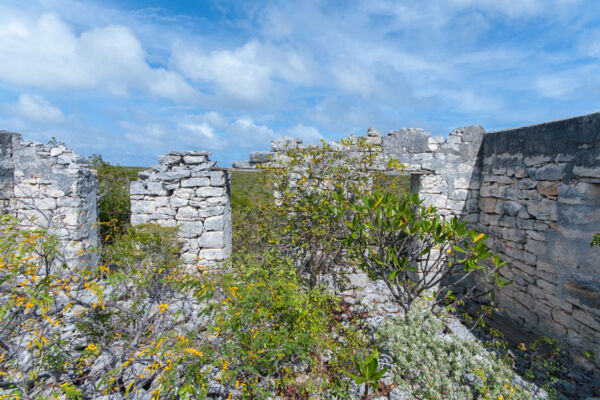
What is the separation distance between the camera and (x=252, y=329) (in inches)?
121

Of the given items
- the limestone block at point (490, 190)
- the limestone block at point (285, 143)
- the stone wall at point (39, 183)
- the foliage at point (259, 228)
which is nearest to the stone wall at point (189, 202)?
the foliage at point (259, 228)

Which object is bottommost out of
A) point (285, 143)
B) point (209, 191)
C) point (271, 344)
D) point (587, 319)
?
point (271, 344)

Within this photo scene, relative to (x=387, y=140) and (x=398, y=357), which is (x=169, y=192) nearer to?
(x=387, y=140)

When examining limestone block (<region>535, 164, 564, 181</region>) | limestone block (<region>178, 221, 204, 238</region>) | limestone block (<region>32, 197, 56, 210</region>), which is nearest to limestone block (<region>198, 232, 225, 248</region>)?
limestone block (<region>178, 221, 204, 238</region>)

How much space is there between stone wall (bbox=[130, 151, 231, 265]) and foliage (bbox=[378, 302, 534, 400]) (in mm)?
3204

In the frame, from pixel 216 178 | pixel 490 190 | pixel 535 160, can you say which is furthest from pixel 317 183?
pixel 535 160

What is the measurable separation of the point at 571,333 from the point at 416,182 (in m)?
2.98

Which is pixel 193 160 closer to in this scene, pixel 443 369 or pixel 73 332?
pixel 73 332

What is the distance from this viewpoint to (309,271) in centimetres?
549

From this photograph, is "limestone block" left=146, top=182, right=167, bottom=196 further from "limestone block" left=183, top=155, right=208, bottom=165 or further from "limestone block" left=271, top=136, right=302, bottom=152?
"limestone block" left=271, top=136, right=302, bottom=152

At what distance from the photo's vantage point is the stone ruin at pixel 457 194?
4.07 metres

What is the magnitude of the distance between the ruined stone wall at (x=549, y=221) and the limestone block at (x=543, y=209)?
0.01 m

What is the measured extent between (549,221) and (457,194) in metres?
1.52

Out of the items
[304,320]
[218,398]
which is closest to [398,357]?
[304,320]
